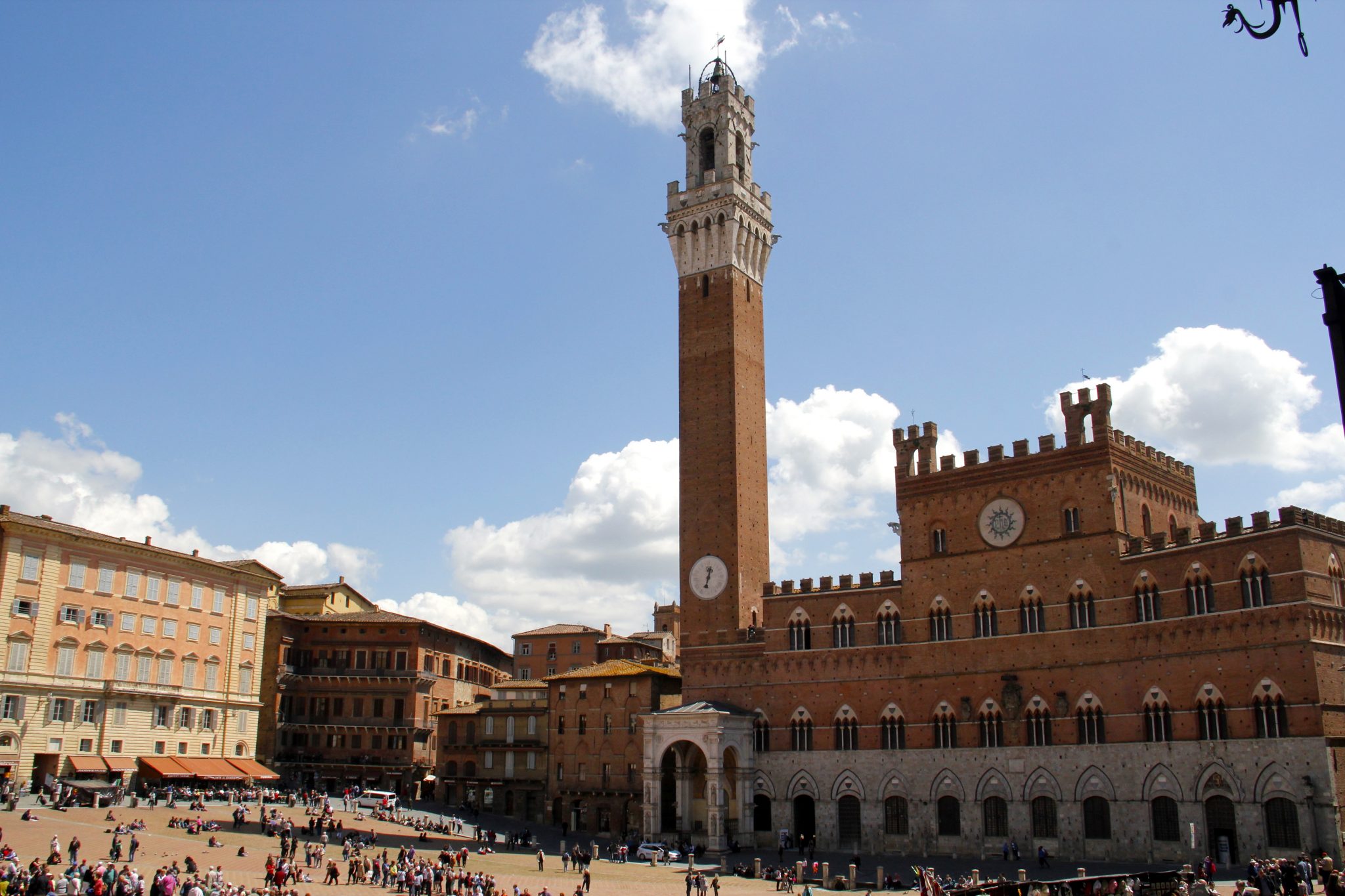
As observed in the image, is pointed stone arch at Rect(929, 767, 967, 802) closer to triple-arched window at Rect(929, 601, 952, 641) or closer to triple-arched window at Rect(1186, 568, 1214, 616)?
triple-arched window at Rect(929, 601, 952, 641)

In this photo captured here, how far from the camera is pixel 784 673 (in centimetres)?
5347

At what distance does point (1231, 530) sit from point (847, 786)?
1978cm

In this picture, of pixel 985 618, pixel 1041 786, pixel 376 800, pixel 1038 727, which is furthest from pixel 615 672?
pixel 1041 786

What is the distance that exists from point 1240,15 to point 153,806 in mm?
52413

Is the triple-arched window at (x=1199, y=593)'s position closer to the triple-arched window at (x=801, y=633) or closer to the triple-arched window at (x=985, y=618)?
the triple-arched window at (x=985, y=618)

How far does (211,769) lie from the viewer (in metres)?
55.7

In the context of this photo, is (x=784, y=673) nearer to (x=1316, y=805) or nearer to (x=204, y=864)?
(x=1316, y=805)

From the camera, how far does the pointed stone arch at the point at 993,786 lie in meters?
46.0

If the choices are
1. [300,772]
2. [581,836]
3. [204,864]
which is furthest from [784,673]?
[300,772]

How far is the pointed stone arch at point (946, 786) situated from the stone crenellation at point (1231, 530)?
38.9 feet

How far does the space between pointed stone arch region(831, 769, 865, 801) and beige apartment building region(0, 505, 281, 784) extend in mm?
29831

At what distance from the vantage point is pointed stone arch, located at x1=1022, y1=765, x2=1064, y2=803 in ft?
147

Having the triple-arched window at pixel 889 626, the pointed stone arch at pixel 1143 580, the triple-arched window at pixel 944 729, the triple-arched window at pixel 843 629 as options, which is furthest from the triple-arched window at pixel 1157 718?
the triple-arched window at pixel 843 629

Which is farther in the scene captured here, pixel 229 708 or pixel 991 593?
pixel 229 708
